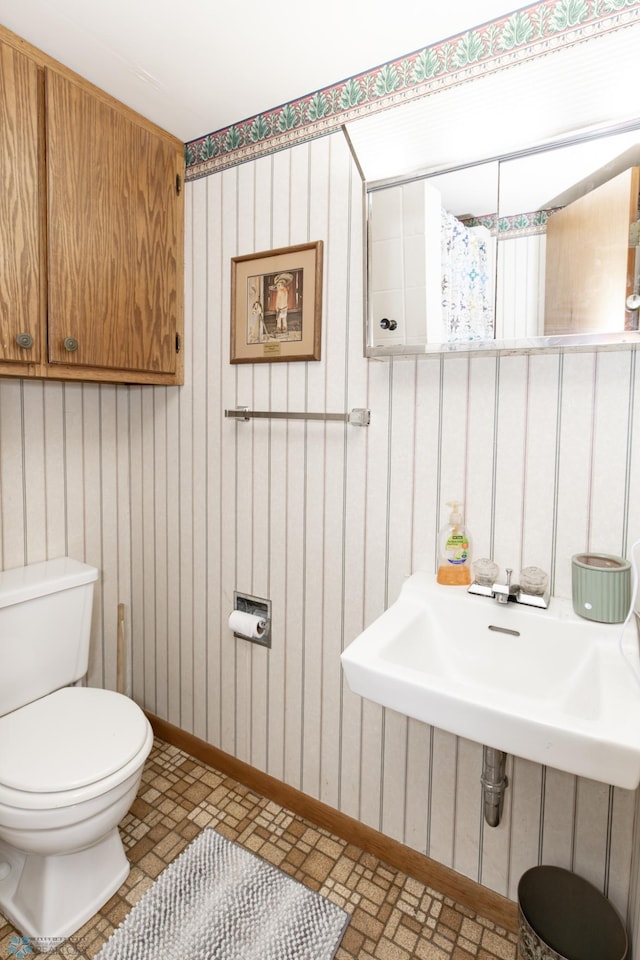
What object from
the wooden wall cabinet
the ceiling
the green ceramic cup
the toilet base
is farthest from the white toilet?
the ceiling

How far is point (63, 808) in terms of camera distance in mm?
1303

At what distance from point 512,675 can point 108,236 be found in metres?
1.75

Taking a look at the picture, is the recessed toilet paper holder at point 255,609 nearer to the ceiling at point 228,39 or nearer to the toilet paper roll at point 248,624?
the toilet paper roll at point 248,624

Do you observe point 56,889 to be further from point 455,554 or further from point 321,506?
point 455,554

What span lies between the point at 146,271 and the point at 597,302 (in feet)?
4.72

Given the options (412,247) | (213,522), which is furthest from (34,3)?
(213,522)

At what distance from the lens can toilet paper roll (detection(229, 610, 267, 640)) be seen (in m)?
1.82

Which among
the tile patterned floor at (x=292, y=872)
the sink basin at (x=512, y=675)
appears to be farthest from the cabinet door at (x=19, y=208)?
the tile patterned floor at (x=292, y=872)

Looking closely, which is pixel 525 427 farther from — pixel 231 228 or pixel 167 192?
pixel 167 192

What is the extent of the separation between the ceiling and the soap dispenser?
1.23 meters

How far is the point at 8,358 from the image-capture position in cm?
146

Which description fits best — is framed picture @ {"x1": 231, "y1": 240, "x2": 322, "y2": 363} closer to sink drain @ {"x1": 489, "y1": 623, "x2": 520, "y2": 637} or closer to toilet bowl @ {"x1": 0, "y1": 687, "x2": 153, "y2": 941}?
sink drain @ {"x1": 489, "y1": 623, "x2": 520, "y2": 637}

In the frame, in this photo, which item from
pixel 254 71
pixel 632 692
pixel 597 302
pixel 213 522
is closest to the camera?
pixel 632 692

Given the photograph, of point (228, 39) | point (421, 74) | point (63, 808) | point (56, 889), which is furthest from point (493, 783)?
point (228, 39)
